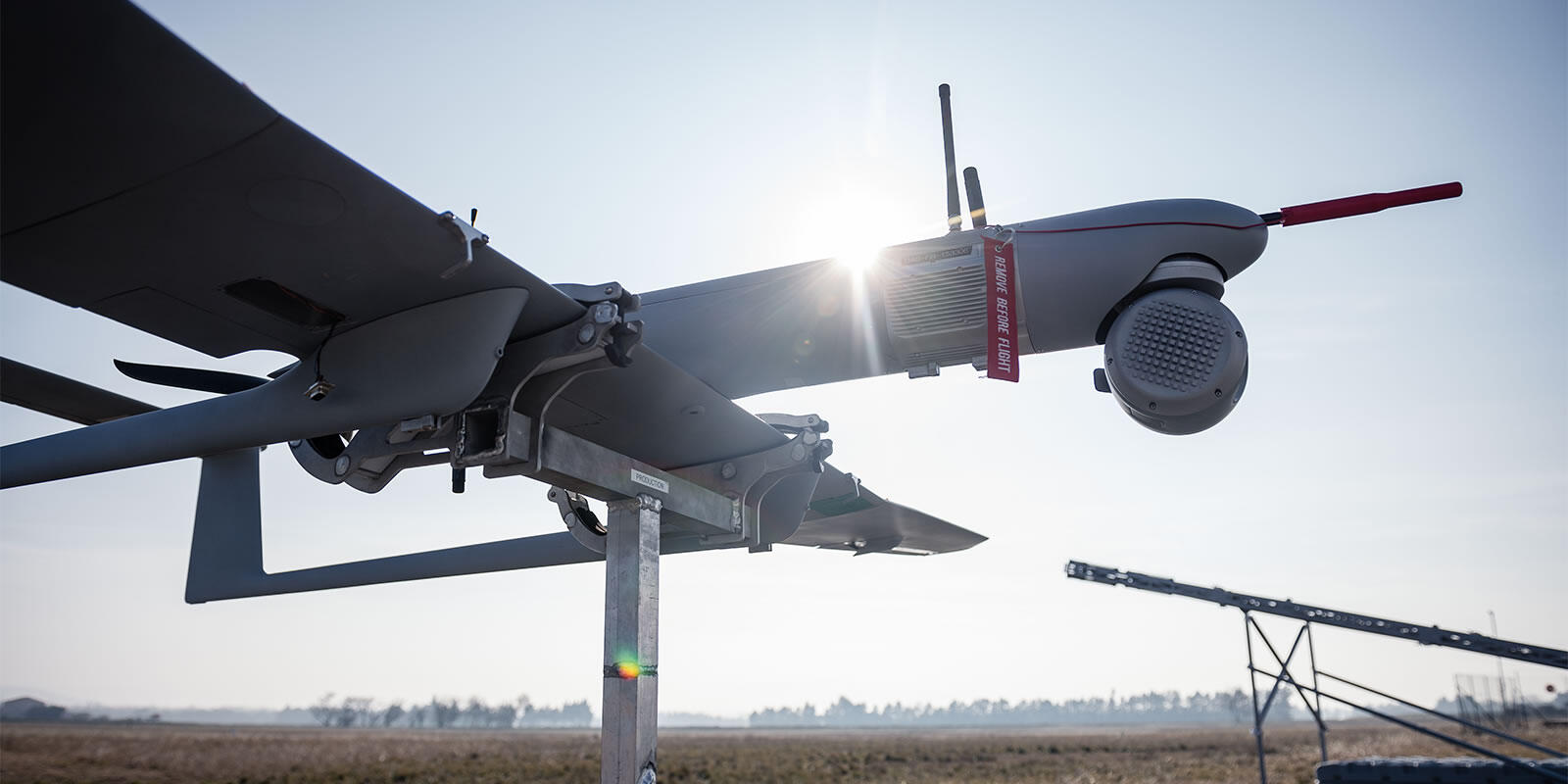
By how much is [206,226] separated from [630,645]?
2.45 meters

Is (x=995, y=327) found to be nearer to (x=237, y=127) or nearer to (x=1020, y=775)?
(x=237, y=127)

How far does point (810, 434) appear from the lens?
5.19m

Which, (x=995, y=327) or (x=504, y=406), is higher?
(x=995, y=327)

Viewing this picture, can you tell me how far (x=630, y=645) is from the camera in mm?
4285

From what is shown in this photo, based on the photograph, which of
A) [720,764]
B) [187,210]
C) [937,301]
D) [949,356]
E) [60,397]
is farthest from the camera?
[720,764]

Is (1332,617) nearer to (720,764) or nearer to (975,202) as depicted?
(975,202)

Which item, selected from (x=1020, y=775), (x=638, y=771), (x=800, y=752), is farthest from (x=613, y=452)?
(x=800, y=752)

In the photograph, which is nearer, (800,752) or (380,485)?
(380,485)

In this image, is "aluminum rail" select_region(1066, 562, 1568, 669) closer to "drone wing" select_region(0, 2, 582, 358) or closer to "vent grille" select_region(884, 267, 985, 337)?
"vent grille" select_region(884, 267, 985, 337)

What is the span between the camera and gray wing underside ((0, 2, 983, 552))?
2.50 metres

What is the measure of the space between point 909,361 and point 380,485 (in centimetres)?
269

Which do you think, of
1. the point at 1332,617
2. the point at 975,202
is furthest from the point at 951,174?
the point at 1332,617

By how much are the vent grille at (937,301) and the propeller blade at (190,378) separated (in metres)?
3.22

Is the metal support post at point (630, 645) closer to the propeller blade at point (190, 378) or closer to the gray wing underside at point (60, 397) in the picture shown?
the propeller blade at point (190, 378)
